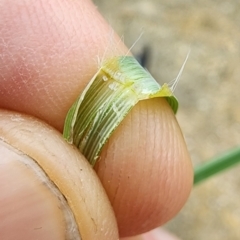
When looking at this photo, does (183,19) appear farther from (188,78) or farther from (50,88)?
(50,88)

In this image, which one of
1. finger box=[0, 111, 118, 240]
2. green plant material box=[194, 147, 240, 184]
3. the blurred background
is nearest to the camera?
finger box=[0, 111, 118, 240]

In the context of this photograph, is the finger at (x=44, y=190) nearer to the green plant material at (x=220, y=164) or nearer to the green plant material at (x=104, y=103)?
the green plant material at (x=104, y=103)

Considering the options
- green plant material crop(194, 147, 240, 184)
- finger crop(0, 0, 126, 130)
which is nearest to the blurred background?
A: green plant material crop(194, 147, 240, 184)

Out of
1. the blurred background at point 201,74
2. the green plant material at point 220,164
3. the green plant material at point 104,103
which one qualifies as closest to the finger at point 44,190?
the green plant material at point 104,103

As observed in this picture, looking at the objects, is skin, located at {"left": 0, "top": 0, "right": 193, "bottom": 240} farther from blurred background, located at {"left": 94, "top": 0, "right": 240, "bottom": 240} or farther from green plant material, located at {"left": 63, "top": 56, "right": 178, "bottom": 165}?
blurred background, located at {"left": 94, "top": 0, "right": 240, "bottom": 240}

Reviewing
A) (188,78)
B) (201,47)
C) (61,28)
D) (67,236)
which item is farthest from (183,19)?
(67,236)

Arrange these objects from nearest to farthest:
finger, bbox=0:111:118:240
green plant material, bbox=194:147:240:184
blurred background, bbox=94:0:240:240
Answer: finger, bbox=0:111:118:240, green plant material, bbox=194:147:240:184, blurred background, bbox=94:0:240:240
